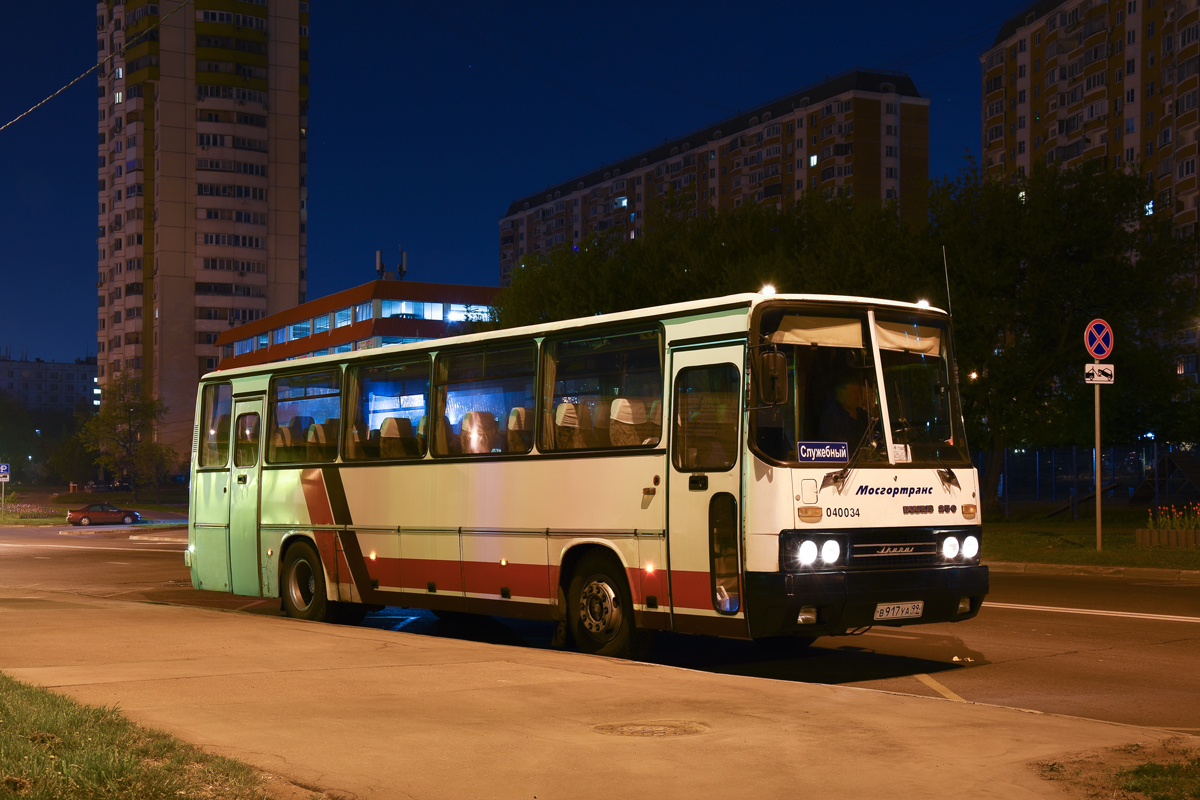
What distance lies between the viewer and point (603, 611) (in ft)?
36.3

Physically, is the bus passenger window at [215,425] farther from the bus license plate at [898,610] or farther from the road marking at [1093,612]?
the road marking at [1093,612]

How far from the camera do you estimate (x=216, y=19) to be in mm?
120562

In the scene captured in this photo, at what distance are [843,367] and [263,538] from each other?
29.1ft

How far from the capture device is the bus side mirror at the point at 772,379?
31.1 ft

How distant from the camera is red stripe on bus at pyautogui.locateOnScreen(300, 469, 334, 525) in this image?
48.6 ft

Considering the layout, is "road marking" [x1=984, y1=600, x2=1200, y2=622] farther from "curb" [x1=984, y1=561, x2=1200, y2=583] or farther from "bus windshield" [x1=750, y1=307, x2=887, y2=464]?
"bus windshield" [x1=750, y1=307, x2=887, y2=464]

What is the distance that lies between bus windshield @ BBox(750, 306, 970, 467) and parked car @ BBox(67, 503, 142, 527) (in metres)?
57.6

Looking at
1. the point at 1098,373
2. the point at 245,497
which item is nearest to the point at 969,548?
the point at 245,497

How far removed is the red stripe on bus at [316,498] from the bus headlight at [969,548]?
25.0 feet

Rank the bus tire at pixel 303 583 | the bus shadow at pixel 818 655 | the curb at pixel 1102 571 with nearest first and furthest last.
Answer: the bus shadow at pixel 818 655 → the bus tire at pixel 303 583 → the curb at pixel 1102 571

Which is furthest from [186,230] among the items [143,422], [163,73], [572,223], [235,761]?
[235,761]

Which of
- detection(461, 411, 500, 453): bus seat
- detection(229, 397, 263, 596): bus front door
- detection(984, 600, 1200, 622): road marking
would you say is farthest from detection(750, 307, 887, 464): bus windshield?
detection(229, 397, 263, 596): bus front door

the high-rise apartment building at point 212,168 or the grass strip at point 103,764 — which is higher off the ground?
the high-rise apartment building at point 212,168

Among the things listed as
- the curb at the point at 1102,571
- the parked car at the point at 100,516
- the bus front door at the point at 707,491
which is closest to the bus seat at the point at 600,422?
the bus front door at the point at 707,491
